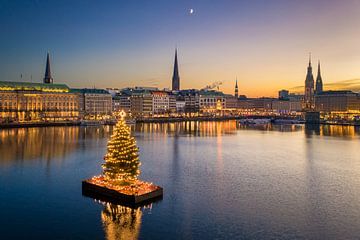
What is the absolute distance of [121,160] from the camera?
17.9 metres

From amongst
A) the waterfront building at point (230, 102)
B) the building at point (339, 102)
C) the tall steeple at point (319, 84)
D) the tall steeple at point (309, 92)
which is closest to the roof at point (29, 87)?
the waterfront building at point (230, 102)

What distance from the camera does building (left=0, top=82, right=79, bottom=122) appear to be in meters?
82.9

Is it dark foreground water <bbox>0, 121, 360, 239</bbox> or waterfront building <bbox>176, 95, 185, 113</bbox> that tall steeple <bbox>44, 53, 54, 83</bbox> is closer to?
waterfront building <bbox>176, 95, 185, 113</bbox>

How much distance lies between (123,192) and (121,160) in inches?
A: 66.6

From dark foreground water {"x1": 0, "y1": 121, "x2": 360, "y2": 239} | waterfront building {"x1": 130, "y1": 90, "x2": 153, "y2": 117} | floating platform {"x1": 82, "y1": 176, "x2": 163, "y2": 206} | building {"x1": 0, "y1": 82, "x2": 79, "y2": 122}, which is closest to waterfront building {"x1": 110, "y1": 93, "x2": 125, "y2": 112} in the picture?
waterfront building {"x1": 130, "y1": 90, "x2": 153, "y2": 117}

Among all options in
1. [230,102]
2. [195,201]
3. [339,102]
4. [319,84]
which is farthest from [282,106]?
[195,201]

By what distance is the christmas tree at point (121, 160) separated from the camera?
1792cm

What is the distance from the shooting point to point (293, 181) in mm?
22406

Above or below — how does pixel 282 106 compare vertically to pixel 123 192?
above

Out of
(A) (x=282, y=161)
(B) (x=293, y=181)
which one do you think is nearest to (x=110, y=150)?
(B) (x=293, y=181)

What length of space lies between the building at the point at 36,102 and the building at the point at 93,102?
3.98 m

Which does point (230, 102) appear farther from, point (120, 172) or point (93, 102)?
point (120, 172)

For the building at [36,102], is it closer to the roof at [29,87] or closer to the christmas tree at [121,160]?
the roof at [29,87]

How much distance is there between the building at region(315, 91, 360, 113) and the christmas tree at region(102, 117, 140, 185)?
437ft
